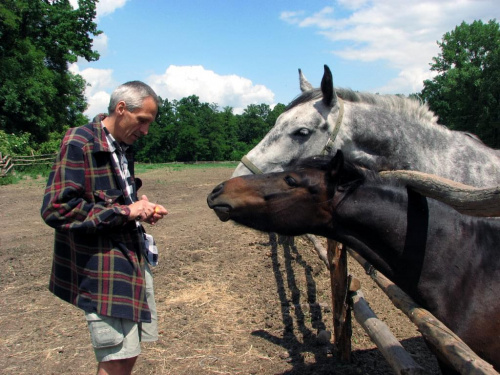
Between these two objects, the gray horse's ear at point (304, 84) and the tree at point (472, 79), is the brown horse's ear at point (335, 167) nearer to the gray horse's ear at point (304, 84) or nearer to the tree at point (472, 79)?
the gray horse's ear at point (304, 84)

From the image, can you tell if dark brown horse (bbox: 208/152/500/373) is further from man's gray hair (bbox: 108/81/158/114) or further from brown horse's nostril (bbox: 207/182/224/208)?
man's gray hair (bbox: 108/81/158/114)

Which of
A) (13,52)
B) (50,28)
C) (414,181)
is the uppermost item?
→ (50,28)

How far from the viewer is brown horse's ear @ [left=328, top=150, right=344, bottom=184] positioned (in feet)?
7.59

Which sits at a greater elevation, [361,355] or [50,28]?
[50,28]

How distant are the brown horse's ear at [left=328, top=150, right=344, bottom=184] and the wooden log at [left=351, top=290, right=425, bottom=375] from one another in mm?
1325

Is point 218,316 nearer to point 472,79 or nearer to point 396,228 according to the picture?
point 396,228

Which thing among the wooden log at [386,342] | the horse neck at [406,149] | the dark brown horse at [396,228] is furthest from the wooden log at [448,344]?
the horse neck at [406,149]

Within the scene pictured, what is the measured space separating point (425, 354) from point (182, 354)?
2481mm

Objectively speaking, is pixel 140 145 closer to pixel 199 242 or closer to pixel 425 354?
pixel 199 242

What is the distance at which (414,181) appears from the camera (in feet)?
7.35

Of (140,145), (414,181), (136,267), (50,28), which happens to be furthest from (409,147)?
(140,145)

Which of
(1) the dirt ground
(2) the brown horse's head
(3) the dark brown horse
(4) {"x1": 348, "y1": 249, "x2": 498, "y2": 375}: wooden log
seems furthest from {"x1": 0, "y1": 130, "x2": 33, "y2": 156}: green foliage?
(4) {"x1": 348, "y1": 249, "x2": 498, "y2": 375}: wooden log

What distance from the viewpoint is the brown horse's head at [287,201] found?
237 cm

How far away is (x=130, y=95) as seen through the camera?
237 centimetres
